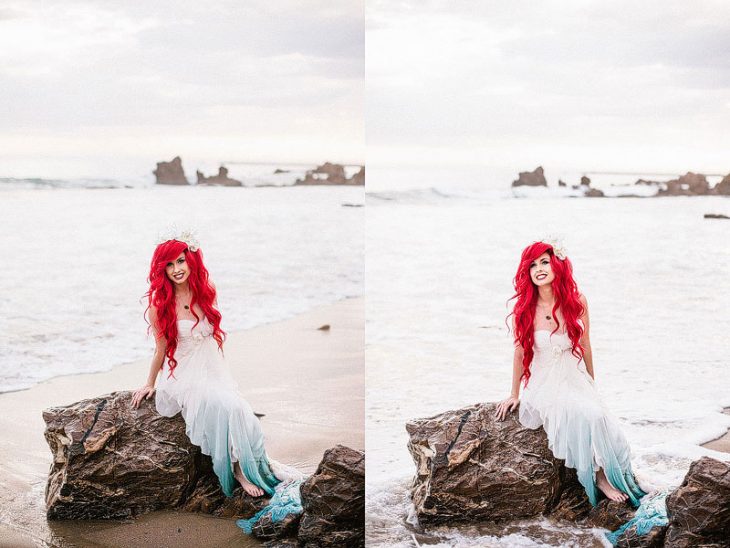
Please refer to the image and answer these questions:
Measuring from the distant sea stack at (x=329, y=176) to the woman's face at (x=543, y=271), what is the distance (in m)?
6.21

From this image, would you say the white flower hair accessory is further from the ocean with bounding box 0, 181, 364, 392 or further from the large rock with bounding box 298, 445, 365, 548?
the ocean with bounding box 0, 181, 364, 392

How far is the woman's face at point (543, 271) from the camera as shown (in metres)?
4.15

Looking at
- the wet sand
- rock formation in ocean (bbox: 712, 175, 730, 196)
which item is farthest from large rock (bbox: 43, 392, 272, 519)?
rock formation in ocean (bbox: 712, 175, 730, 196)

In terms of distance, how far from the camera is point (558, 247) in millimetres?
4160

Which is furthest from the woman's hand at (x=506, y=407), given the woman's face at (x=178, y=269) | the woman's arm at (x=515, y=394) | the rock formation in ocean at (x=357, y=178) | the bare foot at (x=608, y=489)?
the rock formation in ocean at (x=357, y=178)

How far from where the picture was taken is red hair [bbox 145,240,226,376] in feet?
13.6

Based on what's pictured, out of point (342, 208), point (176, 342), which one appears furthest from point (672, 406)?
point (342, 208)

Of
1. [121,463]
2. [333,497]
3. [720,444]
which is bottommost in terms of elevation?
[720,444]

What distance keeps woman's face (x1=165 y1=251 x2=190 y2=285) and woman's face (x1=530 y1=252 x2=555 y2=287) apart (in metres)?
1.52

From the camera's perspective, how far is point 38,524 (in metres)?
4.17

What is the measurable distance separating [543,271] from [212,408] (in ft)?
5.10

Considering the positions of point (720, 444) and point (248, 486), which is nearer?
point (248, 486)

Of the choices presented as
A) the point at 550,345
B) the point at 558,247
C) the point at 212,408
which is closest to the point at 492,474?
the point at 550,345

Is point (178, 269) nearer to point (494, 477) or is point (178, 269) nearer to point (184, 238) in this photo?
point (184, 238)
